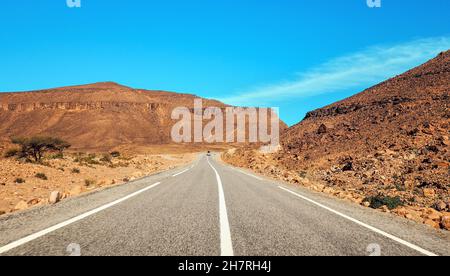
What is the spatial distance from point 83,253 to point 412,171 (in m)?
Answer: 19.3

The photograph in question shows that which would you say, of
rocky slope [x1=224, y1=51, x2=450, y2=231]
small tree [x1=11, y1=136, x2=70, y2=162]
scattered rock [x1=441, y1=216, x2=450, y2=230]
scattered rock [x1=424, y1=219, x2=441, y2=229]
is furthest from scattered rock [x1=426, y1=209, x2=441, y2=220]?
small tree [x1=11, y1=136, x2=70, y2=162]

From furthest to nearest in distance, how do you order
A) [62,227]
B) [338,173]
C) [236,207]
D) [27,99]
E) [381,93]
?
[27,99] < [381,93] < [338,173] < [236,207] < [62,227]

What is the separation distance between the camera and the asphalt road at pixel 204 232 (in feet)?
14.4

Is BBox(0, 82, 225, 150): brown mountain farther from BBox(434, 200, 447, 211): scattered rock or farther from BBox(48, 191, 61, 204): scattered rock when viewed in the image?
BBox(434, 200, 447, 211): scattered rock

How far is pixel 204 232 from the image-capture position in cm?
531

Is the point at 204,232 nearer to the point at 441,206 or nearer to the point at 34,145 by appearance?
the point at 441,206

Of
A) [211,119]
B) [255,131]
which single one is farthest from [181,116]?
[255,131]

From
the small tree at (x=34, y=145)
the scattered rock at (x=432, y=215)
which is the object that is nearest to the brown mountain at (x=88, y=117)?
the small tree at (x=34, y=145)

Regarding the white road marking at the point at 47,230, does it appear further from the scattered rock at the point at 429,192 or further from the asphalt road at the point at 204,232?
the scattered rock at the point at 429,192

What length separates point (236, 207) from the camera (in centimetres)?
801

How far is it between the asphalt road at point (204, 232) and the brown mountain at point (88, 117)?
105189mm

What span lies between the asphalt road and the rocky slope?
2.97 metres

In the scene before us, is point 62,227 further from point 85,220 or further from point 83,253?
point 83,253

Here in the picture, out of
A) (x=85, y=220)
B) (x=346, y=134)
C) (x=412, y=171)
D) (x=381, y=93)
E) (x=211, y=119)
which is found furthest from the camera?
(x=211, y=119)
